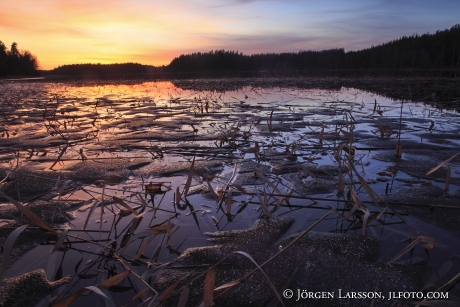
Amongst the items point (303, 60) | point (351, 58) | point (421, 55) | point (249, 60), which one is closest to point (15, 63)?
point (249, 60)

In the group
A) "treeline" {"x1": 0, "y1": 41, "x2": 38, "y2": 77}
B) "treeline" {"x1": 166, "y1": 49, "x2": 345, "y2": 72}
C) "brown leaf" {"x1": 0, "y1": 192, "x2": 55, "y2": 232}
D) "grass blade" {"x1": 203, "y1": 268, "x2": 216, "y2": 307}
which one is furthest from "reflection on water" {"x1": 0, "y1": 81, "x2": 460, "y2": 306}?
"treeline" {"x1": 166, "y1": 49, "x2": 345, "y2": 72}

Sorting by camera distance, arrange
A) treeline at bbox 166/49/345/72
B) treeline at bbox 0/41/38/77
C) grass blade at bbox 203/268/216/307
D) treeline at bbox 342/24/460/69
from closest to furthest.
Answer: grass blade at bbox 203/268/216/307 → treeline at bbox 342/24/460/69 → treeline at bbox 0/41/38/77 → treeline at bbox 166/49/345/72

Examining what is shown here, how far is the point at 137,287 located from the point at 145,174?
1.82 metres

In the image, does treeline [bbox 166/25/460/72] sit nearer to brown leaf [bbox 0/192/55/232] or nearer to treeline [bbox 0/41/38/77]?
treeline [bbox 0/41/38/77]

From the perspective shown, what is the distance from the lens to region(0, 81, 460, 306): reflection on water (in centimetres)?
170

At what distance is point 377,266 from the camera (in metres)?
1.53

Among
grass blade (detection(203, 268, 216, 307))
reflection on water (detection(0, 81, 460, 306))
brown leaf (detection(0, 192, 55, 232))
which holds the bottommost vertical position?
reflection on water (detection(0, 81, 460, 306))

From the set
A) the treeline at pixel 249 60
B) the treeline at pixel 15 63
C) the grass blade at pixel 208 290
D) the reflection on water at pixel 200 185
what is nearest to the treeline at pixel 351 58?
the treeline at pixel 249 60

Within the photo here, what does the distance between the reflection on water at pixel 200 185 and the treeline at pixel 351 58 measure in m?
49.5

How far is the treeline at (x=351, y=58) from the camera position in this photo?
5106cm

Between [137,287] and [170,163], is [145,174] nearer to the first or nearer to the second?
[170,163]

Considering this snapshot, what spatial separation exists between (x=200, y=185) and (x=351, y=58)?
7125cm

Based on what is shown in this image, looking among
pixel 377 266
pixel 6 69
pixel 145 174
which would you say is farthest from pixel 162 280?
pixel 6 69

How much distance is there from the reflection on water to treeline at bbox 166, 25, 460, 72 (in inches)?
1950
